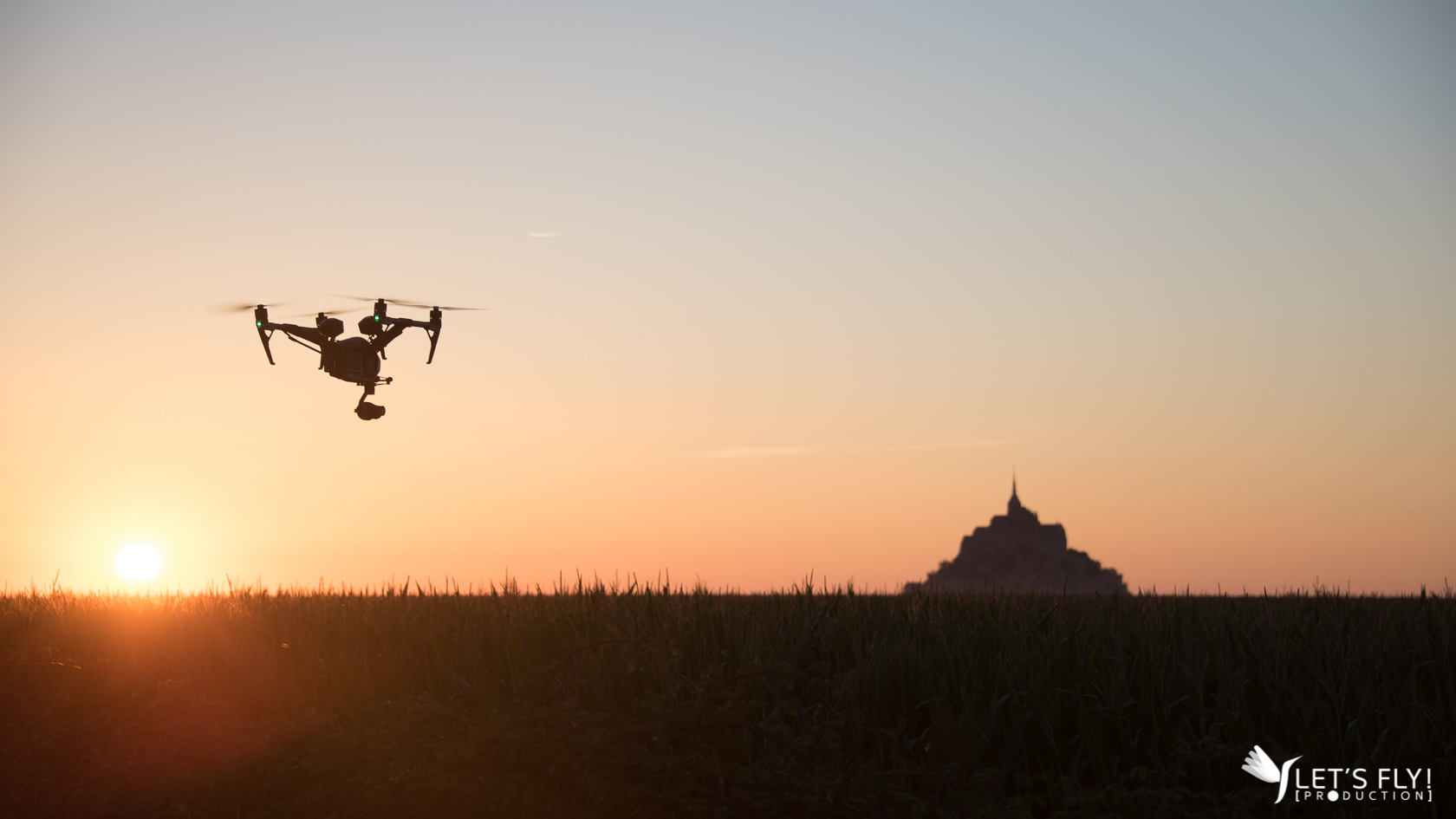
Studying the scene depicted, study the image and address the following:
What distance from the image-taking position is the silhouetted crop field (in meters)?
9.15

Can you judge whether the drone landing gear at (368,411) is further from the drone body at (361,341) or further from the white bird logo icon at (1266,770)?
the white bird logo icon at (1266,770)

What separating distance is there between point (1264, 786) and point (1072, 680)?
6.60ft

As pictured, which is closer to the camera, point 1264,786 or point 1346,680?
point 1264,786

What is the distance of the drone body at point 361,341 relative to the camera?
834 inches

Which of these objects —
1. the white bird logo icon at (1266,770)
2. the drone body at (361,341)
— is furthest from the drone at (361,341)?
the white bird logo icon at (1266,770)

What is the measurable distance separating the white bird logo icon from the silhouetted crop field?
110mm

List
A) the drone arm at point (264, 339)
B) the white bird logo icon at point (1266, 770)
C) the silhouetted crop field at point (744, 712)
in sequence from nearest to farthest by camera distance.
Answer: the silhouetted crop field at point (744, 712), the white bird logo icon at point (1266, 770), the drone arm at point (264, 339)

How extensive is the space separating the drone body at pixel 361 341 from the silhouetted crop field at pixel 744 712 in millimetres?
5797

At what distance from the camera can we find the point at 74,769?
42.4 ft

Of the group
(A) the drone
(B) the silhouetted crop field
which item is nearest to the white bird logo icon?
(B) the silhouetted crop field

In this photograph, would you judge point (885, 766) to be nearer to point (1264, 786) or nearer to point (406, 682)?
point (1264, 786)

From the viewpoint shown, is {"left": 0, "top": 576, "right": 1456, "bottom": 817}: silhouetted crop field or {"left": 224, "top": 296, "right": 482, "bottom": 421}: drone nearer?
{"left": 0, "top": 576, "right": 1456, "bottom": 817}: silhouetted crop field

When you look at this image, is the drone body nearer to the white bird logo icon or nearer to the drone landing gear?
the drone landing gear

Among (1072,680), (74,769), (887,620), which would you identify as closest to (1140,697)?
(1072,680)
